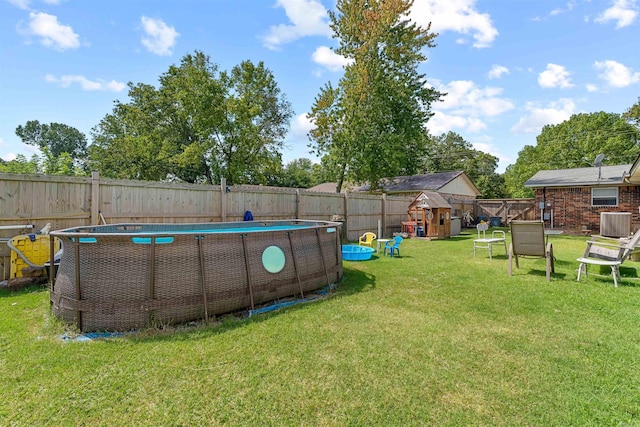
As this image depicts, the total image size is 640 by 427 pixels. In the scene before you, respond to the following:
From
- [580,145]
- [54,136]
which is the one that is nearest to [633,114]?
[580,145]

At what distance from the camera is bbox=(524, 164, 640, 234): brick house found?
15141 millimetres

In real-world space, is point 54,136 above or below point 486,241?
above

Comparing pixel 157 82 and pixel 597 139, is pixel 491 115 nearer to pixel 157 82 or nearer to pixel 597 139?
pixel 597 139

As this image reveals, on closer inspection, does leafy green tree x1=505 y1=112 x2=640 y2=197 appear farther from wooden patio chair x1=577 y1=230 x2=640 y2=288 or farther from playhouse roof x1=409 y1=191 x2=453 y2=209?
wooden patio chair x1=577 y1=230 x2=640 y2=288

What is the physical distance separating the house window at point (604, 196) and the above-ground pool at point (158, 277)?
19049mm

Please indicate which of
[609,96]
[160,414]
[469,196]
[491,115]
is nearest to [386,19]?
[491,115]

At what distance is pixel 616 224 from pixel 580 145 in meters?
25.6

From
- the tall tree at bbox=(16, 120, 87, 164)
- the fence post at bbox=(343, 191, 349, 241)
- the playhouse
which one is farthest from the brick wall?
the tall tree at bbox=(16, 120, 87, 164)

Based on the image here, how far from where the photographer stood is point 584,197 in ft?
53.4

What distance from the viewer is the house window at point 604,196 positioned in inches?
611

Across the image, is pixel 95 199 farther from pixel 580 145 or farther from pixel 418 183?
pixel 580 145

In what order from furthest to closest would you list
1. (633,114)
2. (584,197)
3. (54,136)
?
1. (54,136)
2. (633,114)
3. (584,197)

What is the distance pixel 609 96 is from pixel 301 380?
25624 mm

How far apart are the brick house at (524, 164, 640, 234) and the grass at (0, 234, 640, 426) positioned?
1505 cm
